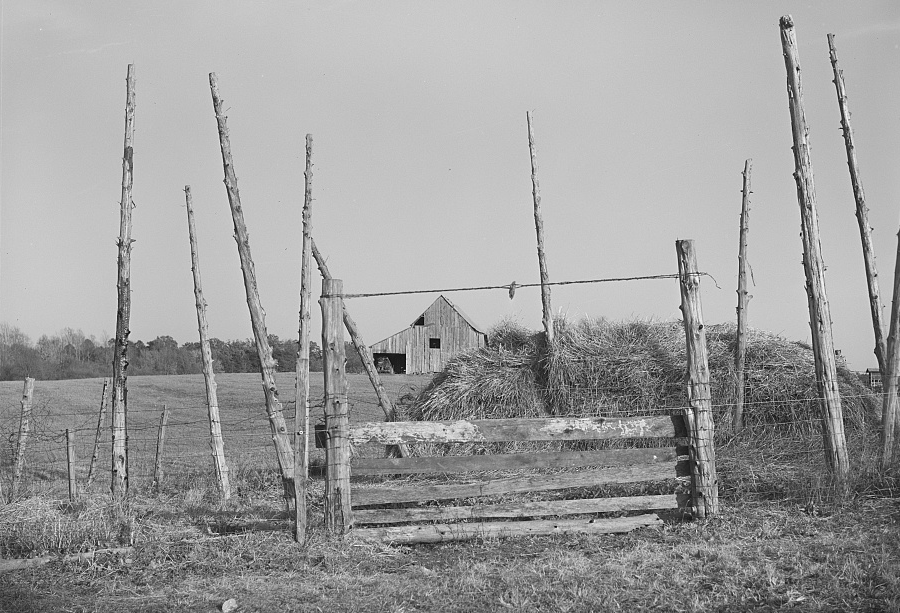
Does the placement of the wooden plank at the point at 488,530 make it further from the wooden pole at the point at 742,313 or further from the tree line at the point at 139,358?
the tree line at the point at 139,358

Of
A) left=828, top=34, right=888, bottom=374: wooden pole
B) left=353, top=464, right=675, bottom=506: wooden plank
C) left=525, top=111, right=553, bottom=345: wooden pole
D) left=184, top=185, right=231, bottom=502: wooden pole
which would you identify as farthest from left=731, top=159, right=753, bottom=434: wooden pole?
left=184, top=185, right=231, bottom=502: wooden pole

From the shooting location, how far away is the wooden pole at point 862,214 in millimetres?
9906

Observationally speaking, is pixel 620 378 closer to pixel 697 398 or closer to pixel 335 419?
pixel 697 398

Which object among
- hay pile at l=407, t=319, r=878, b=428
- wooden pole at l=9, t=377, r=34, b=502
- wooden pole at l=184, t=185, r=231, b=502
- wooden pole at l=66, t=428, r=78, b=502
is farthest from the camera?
wooden pole at l=184, t=185, r=231, b=502

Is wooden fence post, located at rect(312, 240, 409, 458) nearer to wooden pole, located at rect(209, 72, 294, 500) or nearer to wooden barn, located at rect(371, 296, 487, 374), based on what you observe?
wooden pole, located at rect(209, 72, 294, 500)

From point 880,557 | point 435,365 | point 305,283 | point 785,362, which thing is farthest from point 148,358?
point 880,557

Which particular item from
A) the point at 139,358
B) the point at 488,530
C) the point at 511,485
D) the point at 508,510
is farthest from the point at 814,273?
the point at 139,358

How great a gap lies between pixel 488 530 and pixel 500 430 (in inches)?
37.6

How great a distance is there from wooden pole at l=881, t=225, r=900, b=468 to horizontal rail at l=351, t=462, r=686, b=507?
3059 millimetres

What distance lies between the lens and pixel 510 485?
7.25 metres

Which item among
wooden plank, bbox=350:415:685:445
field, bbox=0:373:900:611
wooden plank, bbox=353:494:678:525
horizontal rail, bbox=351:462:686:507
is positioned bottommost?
field, bbox=0:373:900:611

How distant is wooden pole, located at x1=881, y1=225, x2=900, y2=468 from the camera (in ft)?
28.1

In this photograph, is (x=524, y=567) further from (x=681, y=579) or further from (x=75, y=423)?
(x=75, y=423)

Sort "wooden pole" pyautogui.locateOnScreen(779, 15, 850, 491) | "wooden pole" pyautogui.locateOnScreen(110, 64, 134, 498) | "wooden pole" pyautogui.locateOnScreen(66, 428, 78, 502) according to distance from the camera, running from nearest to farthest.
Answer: "wooden pole" pyautogui.locateOnScreen(779, 15, 850, 491), "wooden pole" pyautogui.locateOnScreen(110, 64, 134, 498), "wooden pole" pyautogui.locateOnScreen(66, 428, 78, 502)
